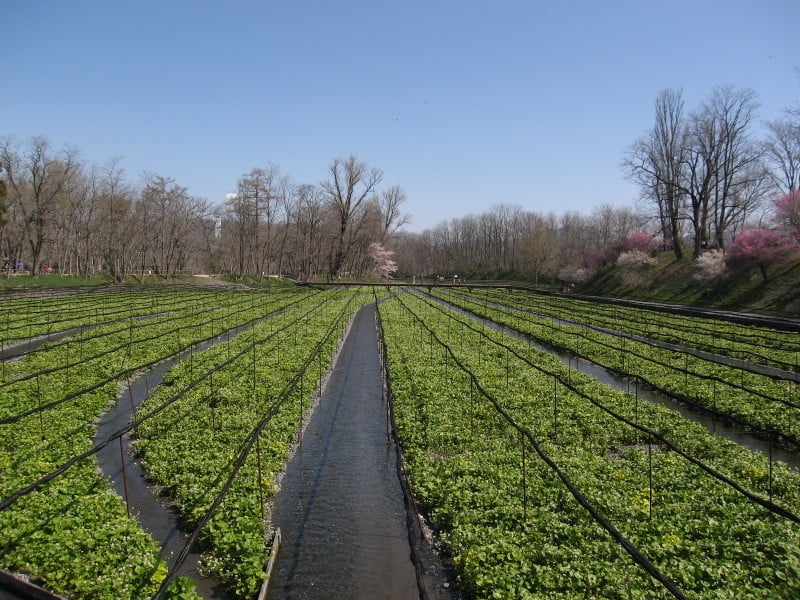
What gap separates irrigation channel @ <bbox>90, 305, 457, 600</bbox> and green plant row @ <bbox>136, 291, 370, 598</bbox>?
36cm

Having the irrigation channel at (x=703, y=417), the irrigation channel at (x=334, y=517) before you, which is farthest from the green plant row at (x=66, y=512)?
the irrigation channel at (x=703, y=417)

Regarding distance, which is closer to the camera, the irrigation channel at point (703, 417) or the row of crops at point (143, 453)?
the row of crops at point (143, 453)

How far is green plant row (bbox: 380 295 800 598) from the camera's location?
7629 mm

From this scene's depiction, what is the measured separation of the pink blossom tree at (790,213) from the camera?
46.6m

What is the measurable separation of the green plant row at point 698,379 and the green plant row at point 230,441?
1039 cm

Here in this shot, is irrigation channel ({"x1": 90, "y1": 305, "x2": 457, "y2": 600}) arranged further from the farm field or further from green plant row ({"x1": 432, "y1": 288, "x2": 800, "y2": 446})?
green plant row ({"x1": 432, "y1": 288, "x2": 800, "y2": 446})

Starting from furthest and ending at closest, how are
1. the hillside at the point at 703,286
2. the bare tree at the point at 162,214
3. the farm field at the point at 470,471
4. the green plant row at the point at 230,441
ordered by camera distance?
the bare tree at the point at 162,214 → the hillside at the point at 703,286 → the green plant row at the point at 230,441 → the farm field at the point at 470,471

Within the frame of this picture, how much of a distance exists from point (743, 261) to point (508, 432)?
46.6m

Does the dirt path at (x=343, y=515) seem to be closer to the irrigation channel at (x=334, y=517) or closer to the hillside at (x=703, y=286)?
the irrigation channel at (x=334, y=517)

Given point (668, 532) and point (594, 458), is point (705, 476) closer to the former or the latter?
point (594, 458)

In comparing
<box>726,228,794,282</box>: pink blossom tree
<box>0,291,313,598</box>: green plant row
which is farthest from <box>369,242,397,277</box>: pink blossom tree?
<box>0,291,313,598</box>: green plant row

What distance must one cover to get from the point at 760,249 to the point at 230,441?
164 ft

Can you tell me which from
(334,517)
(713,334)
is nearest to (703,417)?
(334,517)

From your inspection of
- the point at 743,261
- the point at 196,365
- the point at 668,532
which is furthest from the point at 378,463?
the point at 743,261
